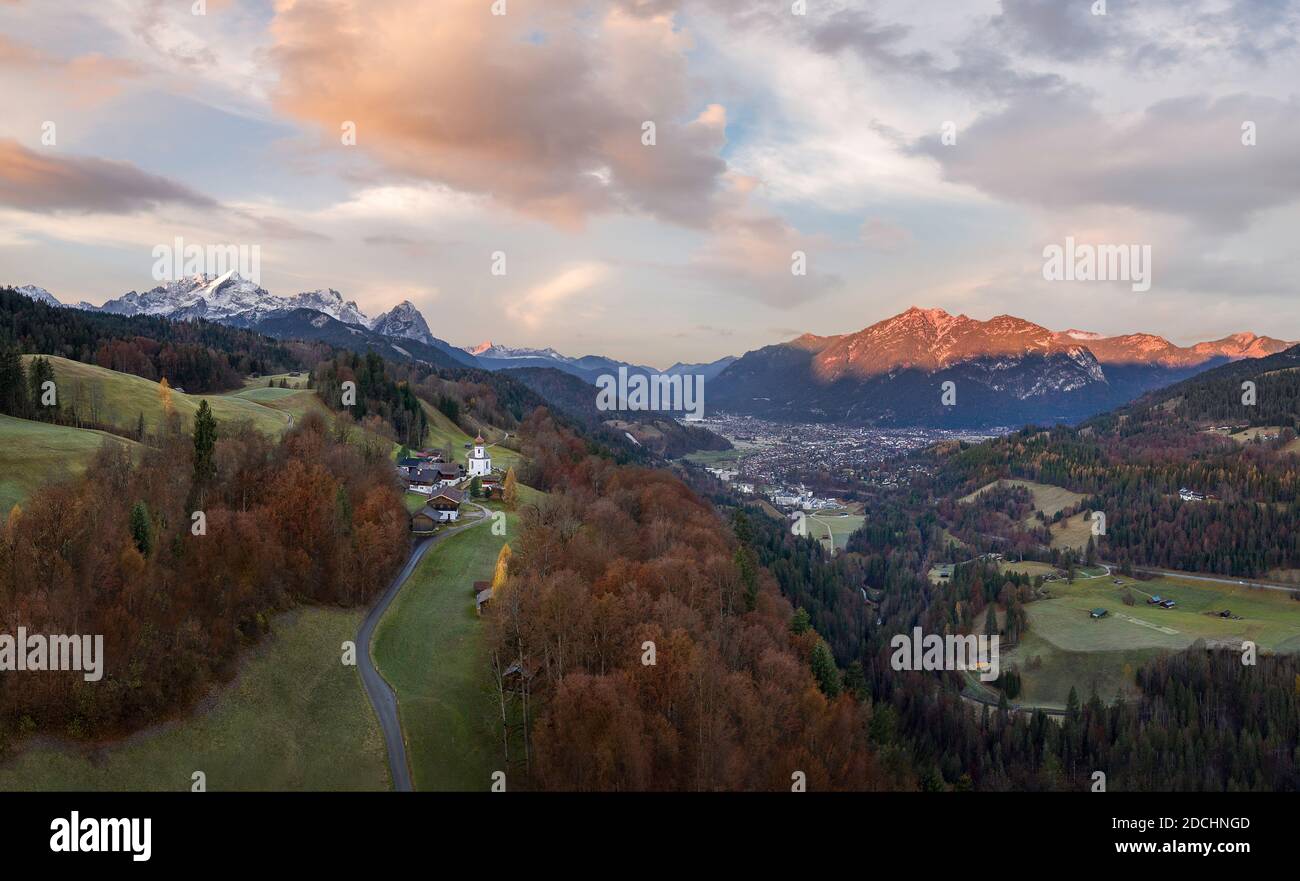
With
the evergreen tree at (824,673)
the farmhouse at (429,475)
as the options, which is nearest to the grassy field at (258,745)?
the evergreen tree at (824,673)

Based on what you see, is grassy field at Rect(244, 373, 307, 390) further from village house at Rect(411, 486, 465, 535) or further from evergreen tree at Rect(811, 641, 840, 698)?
evergreen tree at Rect(811, 641, 840, 698)

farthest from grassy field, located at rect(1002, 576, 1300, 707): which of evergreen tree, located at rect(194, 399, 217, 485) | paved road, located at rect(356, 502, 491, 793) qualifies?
evergreen tree, located at rect(194, 399, 217, 485)

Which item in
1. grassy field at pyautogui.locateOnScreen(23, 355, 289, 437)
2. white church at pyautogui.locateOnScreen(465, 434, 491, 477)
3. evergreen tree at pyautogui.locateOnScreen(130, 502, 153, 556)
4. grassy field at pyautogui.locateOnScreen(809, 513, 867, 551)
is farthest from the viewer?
grassy field at pyautogui.locateOnScreen(809, 513, 867, 551)

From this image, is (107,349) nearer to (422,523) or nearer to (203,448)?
(422,523)

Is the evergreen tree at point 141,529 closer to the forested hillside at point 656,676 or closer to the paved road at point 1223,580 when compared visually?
the forested hillside at point 656,676

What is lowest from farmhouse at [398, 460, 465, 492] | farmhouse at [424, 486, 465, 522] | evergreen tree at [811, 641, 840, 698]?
evergreen tree at [811, 641, 840, 698]
